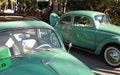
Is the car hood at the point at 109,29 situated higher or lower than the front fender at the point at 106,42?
higher

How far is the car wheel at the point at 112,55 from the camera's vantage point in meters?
6.55

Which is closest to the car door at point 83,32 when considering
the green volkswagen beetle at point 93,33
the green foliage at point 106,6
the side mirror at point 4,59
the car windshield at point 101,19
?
the green volkswagen beetle at point 93,33

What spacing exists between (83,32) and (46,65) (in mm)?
4367

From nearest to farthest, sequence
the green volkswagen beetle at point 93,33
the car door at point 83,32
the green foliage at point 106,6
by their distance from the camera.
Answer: the green volkswagen beetle at point 93,33 < the car door at point 83,32 < the green foliage at point 106,6

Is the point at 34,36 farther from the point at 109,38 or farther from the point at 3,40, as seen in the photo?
the point at 109,38

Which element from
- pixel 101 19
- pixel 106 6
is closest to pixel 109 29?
pixel 101 19

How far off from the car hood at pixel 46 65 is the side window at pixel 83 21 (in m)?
3.88

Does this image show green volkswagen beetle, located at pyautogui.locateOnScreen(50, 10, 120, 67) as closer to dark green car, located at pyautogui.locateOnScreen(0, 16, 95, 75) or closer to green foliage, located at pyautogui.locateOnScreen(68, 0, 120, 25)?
dark green car, located at pyautogui.locateOnScreen(0, 16, 95, 75)

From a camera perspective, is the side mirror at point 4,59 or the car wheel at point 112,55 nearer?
the side mirror at point 4,59

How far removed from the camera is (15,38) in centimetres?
343

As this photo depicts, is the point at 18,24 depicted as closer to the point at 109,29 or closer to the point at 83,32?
the point at 109,29

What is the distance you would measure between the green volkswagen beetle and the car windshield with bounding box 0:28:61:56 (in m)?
3.09

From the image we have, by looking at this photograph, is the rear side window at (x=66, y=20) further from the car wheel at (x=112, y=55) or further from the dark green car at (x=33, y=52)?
the dark green car at (x=33, y=52)

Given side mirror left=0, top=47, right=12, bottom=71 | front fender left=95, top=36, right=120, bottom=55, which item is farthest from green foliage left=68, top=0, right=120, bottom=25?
side mirror left=0, top=47, right=12, bottom=71
